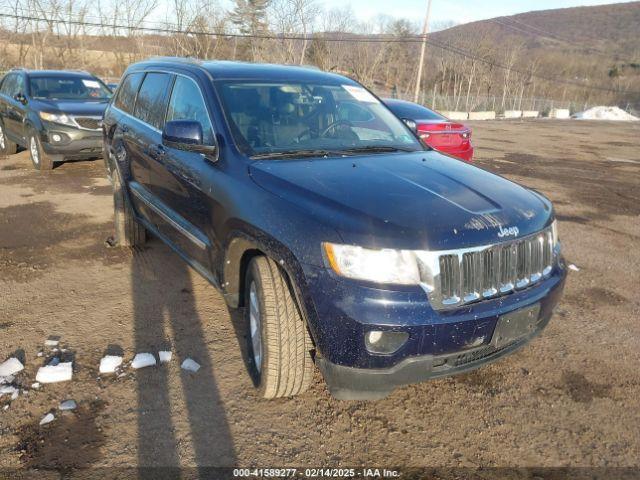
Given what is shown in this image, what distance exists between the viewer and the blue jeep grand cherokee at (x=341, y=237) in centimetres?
228

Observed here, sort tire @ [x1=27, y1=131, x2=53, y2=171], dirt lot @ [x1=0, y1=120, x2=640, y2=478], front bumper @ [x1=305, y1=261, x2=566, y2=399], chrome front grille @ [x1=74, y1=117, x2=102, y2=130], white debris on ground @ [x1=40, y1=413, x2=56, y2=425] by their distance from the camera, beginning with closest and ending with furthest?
front bumper @ [x1=305, y1=261, x2=566, y2=399], dirt lot @ [x1=0, y1=120, x2=640, y2=478], white debris on ground @ [x1=40, y1=413, x2=56, y2=425], chrome front grille @ [x1=74, y1=117, x2=102, y2=130], tire @ [x1=27, y1=131, x2=53, y2=171]

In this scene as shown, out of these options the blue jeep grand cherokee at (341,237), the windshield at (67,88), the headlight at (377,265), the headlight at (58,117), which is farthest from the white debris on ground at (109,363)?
the windshield at (67,88)

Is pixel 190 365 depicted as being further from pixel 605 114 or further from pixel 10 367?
pixel 605 114

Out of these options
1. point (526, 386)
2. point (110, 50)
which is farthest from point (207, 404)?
point (110, 50)

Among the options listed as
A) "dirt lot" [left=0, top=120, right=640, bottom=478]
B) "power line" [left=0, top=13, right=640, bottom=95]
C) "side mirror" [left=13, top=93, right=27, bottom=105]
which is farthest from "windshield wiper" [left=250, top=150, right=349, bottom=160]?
"power line" [left=0, top=13, right=640, bottom=95]

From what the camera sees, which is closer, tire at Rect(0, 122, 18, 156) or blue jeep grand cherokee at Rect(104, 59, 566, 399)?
blue jeep grand cherokee at Rect(104, 59, 566, 399)

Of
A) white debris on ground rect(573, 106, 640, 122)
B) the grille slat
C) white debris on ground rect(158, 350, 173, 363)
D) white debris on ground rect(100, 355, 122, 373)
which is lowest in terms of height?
white debris on ground rect(100, 355, 122, 373)

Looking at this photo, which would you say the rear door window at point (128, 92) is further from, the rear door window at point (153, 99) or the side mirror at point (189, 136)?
the side mirror at point (189, 136)

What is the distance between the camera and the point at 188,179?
11.1ft

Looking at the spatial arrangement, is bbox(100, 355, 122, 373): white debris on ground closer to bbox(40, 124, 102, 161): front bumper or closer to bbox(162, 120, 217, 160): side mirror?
bbox(162, 120, 217, 160): side mirror

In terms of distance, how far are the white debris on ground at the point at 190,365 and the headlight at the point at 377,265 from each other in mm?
1368

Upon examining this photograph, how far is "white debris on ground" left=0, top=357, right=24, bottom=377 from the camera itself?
9.93ft

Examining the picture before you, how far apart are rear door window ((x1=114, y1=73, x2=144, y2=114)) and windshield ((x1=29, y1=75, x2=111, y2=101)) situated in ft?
15.7

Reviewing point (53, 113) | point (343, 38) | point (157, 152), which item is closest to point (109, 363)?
point (157, 152)
